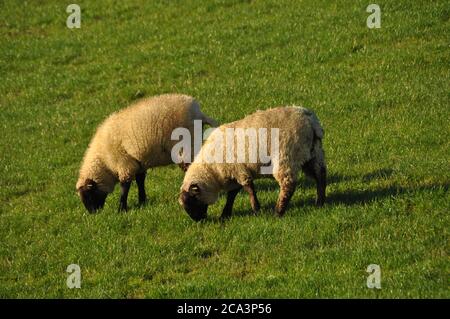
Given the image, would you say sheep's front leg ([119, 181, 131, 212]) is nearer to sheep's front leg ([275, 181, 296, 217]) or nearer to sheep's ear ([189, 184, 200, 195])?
sheep's ear ([189, 184, 200, 195])

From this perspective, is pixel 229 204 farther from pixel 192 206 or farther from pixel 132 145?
pixel 132 145

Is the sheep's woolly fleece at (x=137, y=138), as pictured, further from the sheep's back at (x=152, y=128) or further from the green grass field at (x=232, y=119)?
the green grass field at (x=232, y=119)

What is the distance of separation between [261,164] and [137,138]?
9.26ft

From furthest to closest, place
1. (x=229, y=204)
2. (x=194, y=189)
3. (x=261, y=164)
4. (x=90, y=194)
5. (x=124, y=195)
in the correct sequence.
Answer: (x=90, y=194) → (x=124, y=195) → (x=229, y=204) → (x=194, y=189) → (x=261, y=164)

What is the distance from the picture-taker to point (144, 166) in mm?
14844

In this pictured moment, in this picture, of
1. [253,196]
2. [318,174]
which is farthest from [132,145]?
[318,174]

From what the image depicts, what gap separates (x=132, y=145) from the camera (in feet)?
48.1

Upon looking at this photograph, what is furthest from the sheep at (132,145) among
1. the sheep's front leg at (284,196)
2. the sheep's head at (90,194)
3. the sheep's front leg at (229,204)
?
the sheep's front leg at (284,196)

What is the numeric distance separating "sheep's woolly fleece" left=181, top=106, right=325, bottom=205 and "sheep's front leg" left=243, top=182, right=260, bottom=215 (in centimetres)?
9

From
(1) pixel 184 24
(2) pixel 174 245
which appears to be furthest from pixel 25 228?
(1) pixel 184 24

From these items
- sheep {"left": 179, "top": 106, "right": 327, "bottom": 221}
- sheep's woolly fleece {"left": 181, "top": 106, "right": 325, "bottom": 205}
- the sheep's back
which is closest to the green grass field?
sheep {"left": 179, "top": 106, "right": 327, "bottom": 221}

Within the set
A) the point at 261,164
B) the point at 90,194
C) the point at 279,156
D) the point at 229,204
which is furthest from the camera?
the point at 90,194

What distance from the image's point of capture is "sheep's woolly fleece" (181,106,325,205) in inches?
493

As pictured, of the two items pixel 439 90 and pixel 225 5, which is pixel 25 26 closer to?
pixel 225 5
